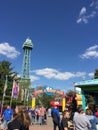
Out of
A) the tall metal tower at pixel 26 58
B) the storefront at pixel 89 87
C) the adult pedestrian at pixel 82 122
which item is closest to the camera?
the adult pedestrian at pixel 82 122

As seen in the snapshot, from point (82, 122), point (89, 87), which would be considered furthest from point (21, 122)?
point (89, 87)

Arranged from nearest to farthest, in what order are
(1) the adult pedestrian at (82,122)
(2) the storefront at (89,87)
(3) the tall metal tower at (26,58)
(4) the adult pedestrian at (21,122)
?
1. (4) the adult pedestrian at (21,122)
2. (1) the adult pedestrian at (82,122)
3. (2) the storefront at (89,87)
4. (3) the tall metal tower at (26,58)

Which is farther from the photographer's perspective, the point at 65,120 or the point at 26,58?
the point at 26,58

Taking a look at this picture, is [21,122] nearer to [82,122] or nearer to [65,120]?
[82,122]

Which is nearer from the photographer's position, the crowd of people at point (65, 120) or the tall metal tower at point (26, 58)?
the crowd of people at point (65, 120)

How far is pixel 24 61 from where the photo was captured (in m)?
154

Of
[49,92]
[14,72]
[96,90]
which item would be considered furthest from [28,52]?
[96,90]

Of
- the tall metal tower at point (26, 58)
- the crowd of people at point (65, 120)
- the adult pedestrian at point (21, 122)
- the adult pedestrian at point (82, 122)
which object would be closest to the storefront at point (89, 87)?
the crowd of people at point (65, 120)

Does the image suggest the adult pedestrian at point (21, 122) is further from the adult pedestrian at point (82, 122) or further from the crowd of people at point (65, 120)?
the adult pedestrian at point (82, 122)

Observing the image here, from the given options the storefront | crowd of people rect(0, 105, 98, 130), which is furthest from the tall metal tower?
crowd of people rect(0, 105, 98, 130)

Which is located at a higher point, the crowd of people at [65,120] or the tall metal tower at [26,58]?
Result: the tall metal tower at [26,58]

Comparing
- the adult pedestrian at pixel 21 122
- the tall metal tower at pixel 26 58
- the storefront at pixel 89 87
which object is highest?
the tall metal tower at pixel 26 58

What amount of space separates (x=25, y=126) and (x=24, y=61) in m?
149

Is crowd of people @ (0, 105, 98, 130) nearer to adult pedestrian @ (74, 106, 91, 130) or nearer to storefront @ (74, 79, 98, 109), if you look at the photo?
adult pedestrian @ (74, 106, 91, 130)
